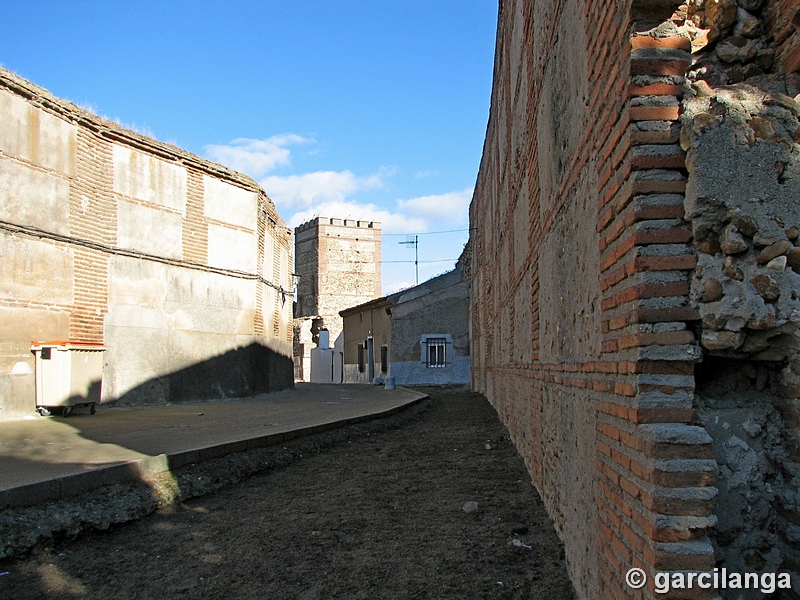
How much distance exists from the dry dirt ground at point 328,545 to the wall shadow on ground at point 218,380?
7336mm

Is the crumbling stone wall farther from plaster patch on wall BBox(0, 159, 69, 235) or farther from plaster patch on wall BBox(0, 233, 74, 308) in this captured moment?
plaster patch on wall BBox(0, 159, 69, 235)

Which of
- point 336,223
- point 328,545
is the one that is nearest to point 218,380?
point 328,545

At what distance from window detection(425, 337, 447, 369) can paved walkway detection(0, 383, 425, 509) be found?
12.4 meters

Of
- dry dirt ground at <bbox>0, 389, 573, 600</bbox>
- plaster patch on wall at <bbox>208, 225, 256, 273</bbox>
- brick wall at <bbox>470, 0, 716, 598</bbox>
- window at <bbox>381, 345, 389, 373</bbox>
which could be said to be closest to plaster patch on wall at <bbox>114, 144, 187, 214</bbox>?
plaster patch on wall at <bbox>208, 225, 256, 273</bbox>

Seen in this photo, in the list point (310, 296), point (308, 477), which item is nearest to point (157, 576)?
point (308, 477)

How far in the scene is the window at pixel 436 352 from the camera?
24812 millimetres

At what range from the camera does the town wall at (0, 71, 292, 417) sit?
10227 mm

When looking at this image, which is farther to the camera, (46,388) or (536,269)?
(46,388)

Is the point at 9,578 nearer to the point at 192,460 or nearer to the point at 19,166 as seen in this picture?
the point at 192,460

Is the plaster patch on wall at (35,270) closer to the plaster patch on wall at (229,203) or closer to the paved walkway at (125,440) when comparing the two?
the paved walkway at (125,440)

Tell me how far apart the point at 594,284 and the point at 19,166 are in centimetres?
1048

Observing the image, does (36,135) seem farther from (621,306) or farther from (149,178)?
(621,306)

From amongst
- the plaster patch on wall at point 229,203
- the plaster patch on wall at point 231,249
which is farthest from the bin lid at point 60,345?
the plaster patch on wall at point 229,203

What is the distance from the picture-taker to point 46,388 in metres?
9.48
